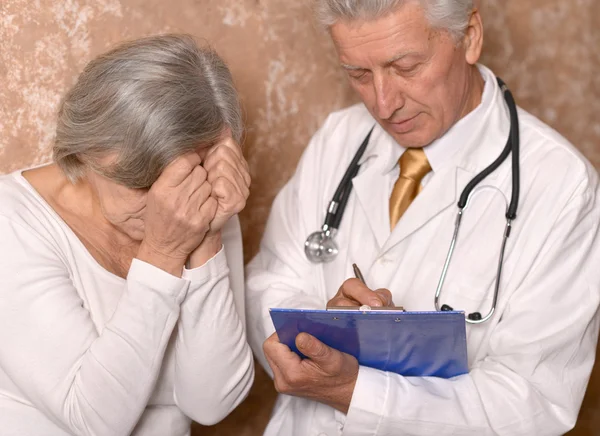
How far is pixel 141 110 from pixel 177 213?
0.80ft

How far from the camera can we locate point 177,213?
199cm

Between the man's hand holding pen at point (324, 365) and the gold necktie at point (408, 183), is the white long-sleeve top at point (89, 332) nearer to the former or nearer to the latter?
the man's hand holding pen at point (324, 365)

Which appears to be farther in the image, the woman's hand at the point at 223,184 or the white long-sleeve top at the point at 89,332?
the woman's hand at the point at 223,184

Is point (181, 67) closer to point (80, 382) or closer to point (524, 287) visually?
point (80, 382)

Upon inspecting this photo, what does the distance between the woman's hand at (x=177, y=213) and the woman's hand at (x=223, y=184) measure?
3 cm

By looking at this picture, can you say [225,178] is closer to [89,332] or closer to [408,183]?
[89,332]

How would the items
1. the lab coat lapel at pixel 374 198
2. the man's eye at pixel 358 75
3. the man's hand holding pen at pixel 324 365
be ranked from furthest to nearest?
1. the lab coat lapel at pixel 374 198
2. the man's eye at pixel 358 75
3. the man's hand holding pen at pixel 324 365

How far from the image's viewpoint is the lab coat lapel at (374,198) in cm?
241

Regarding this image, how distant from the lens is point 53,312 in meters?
1.93

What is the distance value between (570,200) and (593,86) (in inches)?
34.4

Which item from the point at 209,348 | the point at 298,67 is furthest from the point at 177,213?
the point at 298,67

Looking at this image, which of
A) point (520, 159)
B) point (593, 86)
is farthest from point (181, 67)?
point (593, 86)

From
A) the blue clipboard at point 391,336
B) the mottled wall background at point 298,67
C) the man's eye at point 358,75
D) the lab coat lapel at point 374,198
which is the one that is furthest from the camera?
the mottled wall background at point 298,67

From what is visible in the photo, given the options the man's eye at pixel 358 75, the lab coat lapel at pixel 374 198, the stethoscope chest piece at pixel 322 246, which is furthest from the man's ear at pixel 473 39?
the stethoscope chest piece at pixel 322 246
